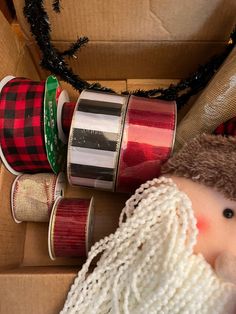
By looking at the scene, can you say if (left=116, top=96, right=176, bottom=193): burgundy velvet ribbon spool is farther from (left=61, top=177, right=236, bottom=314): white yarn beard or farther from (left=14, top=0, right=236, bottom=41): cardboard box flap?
(left=14, top=0, right=236, bottom=41): cardboard box flap

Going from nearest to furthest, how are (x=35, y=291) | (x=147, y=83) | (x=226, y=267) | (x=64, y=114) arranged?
(x=226, y=267) < (x=35, y=291) < (x=64, y=114) < (x=147, y=83)

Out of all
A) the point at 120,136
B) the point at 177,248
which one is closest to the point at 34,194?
the point at 120,136

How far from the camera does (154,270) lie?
527 millimetres

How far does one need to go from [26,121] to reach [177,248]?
13.1 inches

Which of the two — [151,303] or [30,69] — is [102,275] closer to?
[151,303]

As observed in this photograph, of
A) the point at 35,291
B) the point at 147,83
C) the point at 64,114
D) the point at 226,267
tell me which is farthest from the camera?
the point at 147,83

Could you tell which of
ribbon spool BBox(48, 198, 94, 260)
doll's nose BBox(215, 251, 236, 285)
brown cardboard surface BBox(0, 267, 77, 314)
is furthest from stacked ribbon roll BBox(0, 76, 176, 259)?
doll's nose BBox(215, 251, 236, 285)

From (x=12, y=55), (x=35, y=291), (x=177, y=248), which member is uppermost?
(x=12, y=55)

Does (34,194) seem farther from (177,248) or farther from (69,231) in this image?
(177,248)

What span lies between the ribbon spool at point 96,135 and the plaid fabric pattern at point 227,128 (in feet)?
0.56

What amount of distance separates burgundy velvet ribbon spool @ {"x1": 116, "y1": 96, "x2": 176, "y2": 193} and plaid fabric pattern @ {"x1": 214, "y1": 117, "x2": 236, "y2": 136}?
3.1 inches

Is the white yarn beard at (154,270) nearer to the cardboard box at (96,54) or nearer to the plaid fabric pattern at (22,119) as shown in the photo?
the cardboard box at (96,54)

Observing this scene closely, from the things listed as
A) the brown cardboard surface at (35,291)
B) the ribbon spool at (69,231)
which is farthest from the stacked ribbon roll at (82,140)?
the brown cardboard surface at (35,291)

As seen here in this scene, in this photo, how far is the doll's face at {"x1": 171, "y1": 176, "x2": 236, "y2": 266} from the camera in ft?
1.70
